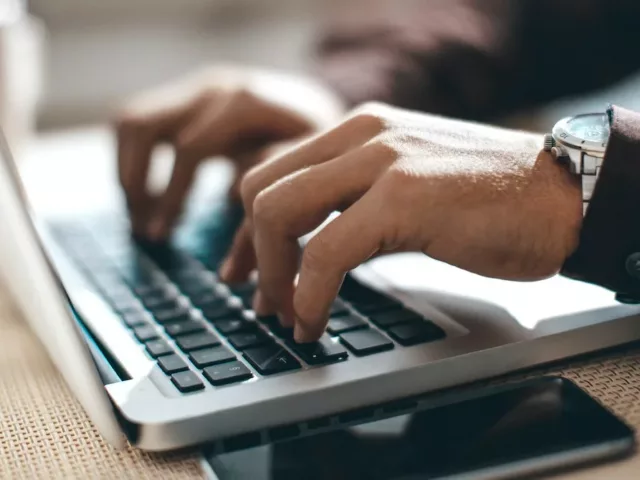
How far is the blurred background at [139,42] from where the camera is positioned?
1353 mm

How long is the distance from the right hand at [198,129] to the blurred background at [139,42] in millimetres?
486

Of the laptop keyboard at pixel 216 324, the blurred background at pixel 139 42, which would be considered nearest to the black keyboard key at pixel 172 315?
the laptop keyboard at pixel 216 324

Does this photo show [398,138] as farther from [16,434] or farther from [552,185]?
[16,434]

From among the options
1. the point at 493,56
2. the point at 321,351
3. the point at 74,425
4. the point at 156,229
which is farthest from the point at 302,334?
the point at 493,56

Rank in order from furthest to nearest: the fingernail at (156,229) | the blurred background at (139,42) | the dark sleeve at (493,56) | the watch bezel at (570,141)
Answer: the blurred background at (139,42) < the dark sleeve at (493,56) < the fingernail at (156,229) < the watch bezel at (570,141)

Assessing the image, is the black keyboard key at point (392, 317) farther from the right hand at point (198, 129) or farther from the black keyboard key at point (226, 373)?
the right hand at point (198, 129)

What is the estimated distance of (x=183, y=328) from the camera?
19.0 inches

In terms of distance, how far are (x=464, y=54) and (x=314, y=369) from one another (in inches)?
25.5

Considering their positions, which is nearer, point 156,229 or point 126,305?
point 126,305

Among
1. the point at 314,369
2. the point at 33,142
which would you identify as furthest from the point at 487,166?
the point at 33,142

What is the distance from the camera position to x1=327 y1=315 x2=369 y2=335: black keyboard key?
1.52 ft

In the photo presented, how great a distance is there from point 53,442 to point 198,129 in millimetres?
370

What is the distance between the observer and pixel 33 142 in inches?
39.3

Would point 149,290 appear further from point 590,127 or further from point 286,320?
point 590,127
